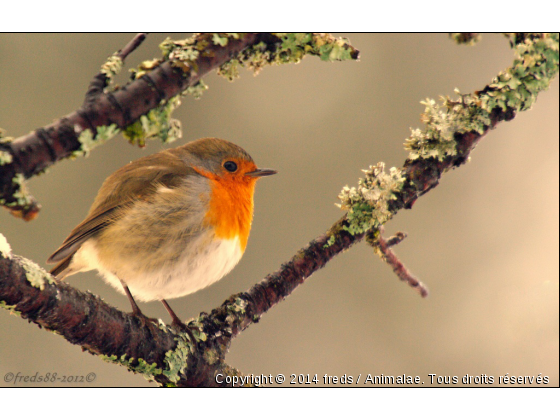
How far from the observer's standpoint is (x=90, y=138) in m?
1.67

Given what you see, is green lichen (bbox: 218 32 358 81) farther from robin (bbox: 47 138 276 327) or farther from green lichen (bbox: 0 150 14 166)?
green lichen (bbox: 0 150 14 166)

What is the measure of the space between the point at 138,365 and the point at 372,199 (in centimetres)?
117

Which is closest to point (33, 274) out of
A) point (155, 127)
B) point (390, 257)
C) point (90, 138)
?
point (90, 138)

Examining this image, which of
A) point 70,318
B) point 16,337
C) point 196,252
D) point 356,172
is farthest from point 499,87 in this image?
point 16,337

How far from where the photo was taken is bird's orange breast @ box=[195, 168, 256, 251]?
2.44m

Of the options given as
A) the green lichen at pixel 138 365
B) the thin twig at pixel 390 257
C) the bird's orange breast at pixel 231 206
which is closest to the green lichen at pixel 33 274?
the green lichen at pixel 138 365

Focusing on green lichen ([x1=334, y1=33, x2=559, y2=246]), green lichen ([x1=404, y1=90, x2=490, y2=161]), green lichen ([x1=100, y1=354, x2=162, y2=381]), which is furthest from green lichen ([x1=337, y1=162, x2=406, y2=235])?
green lichen ([x1=100, y1=354, x2=162, y2=381])

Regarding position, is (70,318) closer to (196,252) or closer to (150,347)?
(150,347)

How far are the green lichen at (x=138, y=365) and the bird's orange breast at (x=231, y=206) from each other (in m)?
0.77

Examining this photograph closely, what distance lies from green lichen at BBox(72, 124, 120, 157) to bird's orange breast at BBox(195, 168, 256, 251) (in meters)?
0.78

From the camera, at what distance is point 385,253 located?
2.32 meters

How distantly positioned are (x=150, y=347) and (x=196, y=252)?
64 cm

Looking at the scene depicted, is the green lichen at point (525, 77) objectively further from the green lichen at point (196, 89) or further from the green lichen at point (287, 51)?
the green lichen at point (196, 89)

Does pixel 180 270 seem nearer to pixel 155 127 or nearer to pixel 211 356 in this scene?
pixel 211 356
